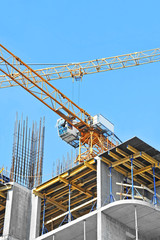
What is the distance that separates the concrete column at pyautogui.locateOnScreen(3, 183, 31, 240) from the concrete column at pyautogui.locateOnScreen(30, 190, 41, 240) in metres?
0.71

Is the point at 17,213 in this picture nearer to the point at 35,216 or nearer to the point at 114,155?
the point at 35,216

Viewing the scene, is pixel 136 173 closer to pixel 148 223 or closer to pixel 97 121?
pixel 148 223

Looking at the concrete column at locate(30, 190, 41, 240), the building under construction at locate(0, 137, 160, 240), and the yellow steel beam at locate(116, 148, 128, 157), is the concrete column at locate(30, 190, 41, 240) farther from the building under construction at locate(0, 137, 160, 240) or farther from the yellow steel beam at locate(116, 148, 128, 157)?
the yellow steel beam at locate(116, 148, 128, 157)

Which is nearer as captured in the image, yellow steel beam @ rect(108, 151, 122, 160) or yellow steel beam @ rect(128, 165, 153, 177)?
yellow steel beam @ rect(108, 151, 122, 160)

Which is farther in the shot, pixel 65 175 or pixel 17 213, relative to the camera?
pixel 17 213

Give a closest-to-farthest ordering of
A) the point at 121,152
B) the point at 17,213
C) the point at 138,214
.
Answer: the point at 138,214
the point at 121,152
the point at 17,213

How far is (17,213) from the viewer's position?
44406 mm

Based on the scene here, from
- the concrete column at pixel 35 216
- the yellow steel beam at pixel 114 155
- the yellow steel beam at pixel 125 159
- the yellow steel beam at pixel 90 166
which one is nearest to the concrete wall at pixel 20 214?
the concrete column at pixel 35 216

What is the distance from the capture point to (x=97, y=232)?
3738 centimetres

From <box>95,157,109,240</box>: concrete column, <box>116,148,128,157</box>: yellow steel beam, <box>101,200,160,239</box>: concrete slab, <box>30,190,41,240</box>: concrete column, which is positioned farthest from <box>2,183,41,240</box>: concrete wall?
<box>116,148,128,157</box>: yellow steel beam

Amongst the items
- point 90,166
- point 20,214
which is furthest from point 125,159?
point 20,214

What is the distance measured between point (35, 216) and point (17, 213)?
1707mm

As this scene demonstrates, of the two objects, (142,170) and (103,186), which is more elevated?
(142,170)

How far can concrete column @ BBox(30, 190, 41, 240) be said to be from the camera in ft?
140
